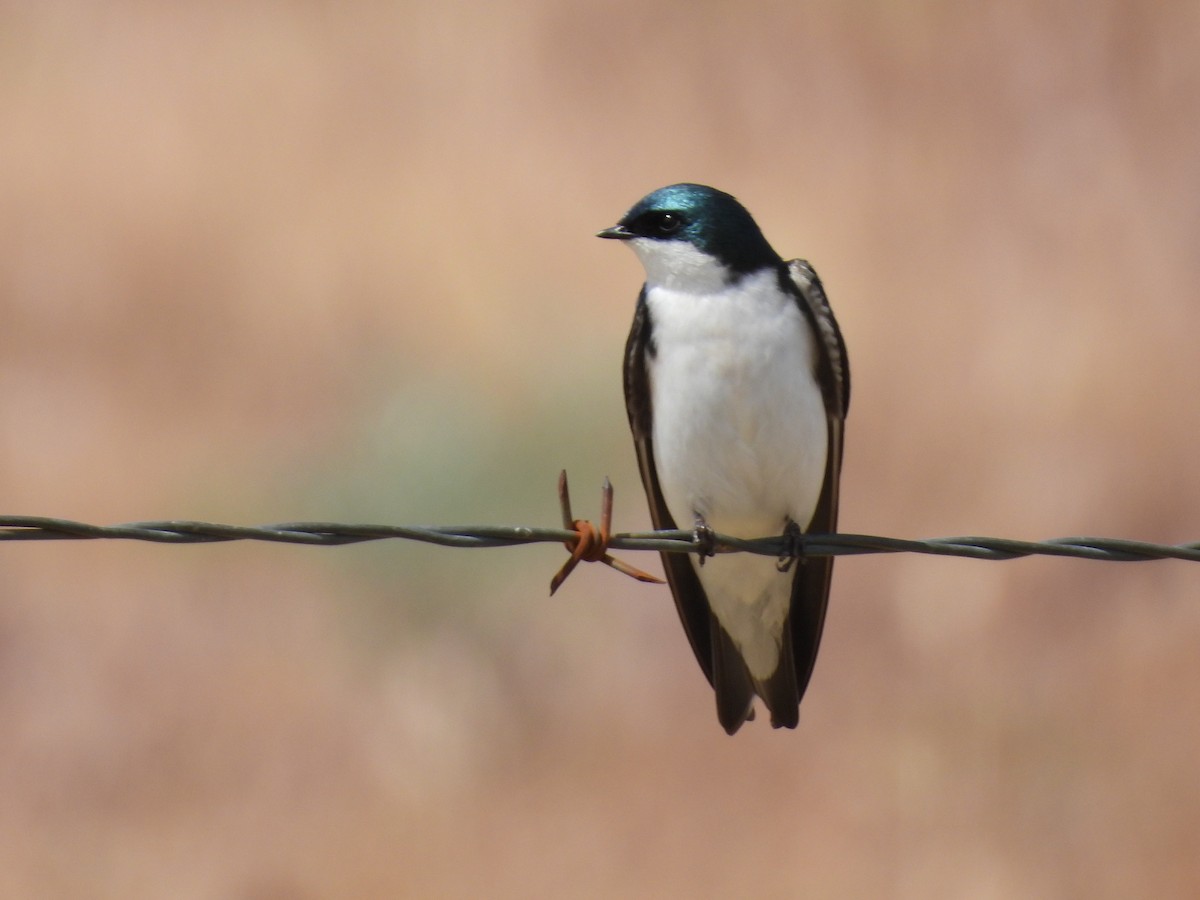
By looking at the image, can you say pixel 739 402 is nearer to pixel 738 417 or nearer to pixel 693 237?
pixel 738 417

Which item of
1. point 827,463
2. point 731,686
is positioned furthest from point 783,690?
point 827,463

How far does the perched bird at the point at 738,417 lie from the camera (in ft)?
14.3

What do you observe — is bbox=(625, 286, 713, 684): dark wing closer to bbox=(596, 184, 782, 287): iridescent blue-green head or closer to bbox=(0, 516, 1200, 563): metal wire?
bbox=(596, 184, 782, 287): iridescent blue-green head

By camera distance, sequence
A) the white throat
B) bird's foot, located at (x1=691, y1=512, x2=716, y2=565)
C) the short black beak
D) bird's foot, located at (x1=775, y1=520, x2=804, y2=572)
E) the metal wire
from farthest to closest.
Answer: the short black beak < the white throat < bird's foot, located at (x1=775, y1=520, x2=804, y2=572) < bird's foot, located at (x1=691, y1=512, x2=716, y2=565) < the metal wire

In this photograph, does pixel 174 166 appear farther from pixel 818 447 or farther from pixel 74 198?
pixel 818 447

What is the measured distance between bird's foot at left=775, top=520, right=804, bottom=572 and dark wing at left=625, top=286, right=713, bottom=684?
0.31 meters

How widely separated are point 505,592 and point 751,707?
6.32 meters

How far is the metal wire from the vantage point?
113 inches

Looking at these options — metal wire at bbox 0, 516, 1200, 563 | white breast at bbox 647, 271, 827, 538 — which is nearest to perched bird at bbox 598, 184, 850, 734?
white breast at bbox 647, 271, 827, 538

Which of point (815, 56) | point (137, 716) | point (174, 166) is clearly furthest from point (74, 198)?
point (815, 56)

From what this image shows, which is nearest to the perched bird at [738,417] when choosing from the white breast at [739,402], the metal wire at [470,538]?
the white breast at [739,402]

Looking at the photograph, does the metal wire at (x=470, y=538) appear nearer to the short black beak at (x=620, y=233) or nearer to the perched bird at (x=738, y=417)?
the perched bird at (x=738, y=417)

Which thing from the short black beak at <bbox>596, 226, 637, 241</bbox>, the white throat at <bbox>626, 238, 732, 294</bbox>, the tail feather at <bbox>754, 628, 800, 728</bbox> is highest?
the short black beak at <bbox>596, 226, 637, 241</bbox>

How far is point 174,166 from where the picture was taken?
14133 millimetres
